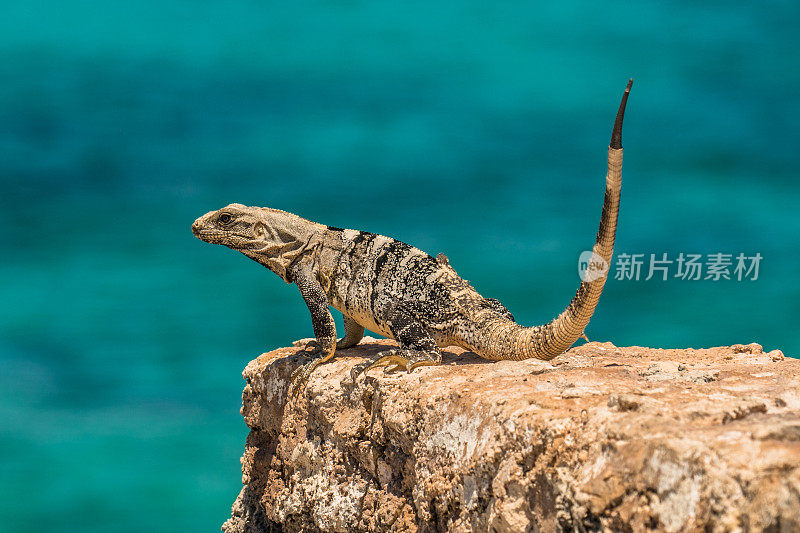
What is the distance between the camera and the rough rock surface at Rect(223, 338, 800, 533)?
329 centimetres

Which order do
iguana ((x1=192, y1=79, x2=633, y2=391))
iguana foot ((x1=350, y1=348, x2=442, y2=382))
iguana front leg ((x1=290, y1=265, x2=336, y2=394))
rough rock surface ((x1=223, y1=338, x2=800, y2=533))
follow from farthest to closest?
iguana front leg ((x1=290, y1=265, x2=336, y2=394)), iguana foot ((x1=350, y1=348, x2=442, y2=382)), iguana ((x1=192, y1=79, x2=633, y2=391)), rough rock surface ((x1=223, y1=338, x2=800, y2=533))

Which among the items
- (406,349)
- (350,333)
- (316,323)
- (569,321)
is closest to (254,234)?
(316,323)

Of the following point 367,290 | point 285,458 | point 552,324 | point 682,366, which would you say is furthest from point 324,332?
point 682,366

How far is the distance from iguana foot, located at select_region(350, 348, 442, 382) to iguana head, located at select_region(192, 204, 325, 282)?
152cm

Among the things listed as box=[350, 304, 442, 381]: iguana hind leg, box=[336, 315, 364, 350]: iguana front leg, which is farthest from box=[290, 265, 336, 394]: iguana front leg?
box=[350, 304, 442, 381]: iguana hind leg

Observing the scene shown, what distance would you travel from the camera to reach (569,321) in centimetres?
554

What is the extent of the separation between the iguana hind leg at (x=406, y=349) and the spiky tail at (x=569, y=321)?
39 centimetres

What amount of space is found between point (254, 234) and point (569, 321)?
3.22 metres

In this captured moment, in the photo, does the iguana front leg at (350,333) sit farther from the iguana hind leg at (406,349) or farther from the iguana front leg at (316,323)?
the iguana hind leg at (406,349)

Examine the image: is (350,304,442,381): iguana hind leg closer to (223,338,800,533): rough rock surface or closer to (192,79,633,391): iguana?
(192,79,633,391): iguana

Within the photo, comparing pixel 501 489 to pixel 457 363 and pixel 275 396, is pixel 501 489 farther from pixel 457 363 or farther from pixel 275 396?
pixel 275 396

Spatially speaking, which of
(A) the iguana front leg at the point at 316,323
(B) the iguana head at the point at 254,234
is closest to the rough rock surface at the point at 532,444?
(A) the iguana front leg at the point at 316,323

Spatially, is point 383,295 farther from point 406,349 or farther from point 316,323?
point 316,323

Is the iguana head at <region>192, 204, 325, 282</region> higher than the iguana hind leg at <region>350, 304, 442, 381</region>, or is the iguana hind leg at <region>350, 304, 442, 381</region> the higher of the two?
the iguana head at <region>192, 204, 325, 282</region>
